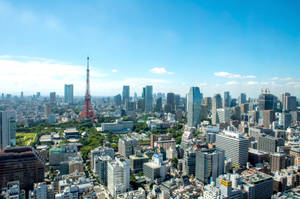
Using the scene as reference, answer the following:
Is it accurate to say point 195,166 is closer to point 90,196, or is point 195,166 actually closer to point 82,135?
point 90,196

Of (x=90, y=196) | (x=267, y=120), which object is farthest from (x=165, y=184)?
(x=267, y=120)

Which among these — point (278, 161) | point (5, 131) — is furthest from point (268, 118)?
point (5, 131)

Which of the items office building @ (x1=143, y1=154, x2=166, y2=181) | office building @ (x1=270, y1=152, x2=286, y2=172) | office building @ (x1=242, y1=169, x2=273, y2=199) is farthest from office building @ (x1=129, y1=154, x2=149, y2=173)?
office building @ (x1=270, y1=152, x2=286, y2=172)

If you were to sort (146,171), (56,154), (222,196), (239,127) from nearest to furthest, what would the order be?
(222,196) → (146,171) → (56,154) → (239,127)

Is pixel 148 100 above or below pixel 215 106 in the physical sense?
above

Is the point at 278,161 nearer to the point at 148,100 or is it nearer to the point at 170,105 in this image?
the point at 170,105

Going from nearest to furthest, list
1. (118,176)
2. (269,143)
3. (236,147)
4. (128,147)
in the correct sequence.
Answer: (118,176), (236,147), (128,147), (269,143)
